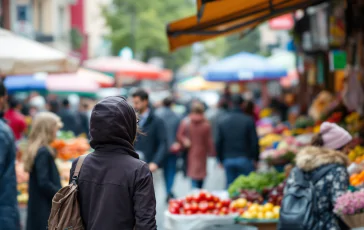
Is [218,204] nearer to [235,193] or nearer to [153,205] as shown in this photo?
A: [235,193]

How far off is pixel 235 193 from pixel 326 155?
277 centimetres

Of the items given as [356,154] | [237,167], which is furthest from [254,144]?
[356,154]

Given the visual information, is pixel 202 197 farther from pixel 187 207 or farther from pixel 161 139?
pixel 161 139

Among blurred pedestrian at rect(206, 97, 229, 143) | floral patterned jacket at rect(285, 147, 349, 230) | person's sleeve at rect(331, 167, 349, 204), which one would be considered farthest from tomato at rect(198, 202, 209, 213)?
blurred pedestrian at rect(206, 97, 229, 143)

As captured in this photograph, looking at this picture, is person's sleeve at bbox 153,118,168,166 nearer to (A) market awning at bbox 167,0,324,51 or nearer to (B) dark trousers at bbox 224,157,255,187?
(B) dark trousers at bbox 224,157,255,187

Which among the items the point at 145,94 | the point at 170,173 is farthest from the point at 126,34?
the point at 145,94

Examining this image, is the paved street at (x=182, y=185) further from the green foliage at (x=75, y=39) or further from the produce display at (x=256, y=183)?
the green foliage at (x=75, y=39)

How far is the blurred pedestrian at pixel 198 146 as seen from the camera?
14.1 meters

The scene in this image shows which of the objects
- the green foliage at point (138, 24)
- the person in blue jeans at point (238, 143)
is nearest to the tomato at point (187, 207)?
the person in blue jeans at point (238, 143)

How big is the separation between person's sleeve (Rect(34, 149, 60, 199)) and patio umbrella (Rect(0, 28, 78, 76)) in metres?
2.28

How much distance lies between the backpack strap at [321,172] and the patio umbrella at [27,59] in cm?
457

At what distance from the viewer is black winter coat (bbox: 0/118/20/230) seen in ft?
22.4

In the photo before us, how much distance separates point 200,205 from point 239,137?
140 inches

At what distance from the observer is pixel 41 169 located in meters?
7.53
